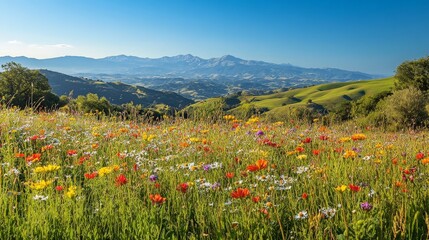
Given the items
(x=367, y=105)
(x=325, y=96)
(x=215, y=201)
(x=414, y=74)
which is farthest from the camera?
(x=325, y=96)

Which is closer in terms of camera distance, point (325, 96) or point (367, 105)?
point (367, 105)

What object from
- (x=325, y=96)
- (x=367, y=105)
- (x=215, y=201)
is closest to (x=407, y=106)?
(x=367, y=105)

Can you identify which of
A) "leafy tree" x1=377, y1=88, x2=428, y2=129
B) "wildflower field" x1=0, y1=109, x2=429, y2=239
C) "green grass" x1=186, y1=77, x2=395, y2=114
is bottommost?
"green grass" x1=186, y1=77, x2=395, y2=114

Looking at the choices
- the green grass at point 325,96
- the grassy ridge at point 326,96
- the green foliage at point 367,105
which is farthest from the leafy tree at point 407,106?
the grassy ridge at point 326,96

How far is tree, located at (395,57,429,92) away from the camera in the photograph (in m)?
61.8

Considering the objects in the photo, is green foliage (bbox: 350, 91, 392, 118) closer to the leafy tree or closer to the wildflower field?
the leafy tree

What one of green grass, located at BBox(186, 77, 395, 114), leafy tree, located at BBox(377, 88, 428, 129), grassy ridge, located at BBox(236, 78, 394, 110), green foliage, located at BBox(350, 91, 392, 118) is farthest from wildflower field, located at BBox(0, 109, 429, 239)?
grassy ridge, located at BBox(236, 78, 394, 110)

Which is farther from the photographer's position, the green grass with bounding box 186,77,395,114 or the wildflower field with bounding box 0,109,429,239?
the green grass with bounding box 186,77,395,114

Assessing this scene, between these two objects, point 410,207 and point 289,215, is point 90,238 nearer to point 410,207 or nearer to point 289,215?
point 289,215

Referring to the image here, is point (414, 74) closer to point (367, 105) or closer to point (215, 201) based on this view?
point (367, 105)

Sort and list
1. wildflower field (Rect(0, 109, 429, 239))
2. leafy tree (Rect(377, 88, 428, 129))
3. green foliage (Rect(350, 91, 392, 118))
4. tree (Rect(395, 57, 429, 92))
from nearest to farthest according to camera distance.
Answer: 1. wildflower field (Rect(0, 109, 429, 239))
2. leafy tree (Rect(377, 88, 428, 129))
3. green foliage (Rect(350, 91, 392, 118))
4. tree (Rect(395, 57, 429, 92))

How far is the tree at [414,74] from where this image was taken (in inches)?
2434

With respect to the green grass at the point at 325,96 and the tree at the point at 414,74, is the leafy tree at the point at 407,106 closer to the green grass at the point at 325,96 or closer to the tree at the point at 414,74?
the tree at the point at 414,74

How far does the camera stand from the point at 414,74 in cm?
6353
